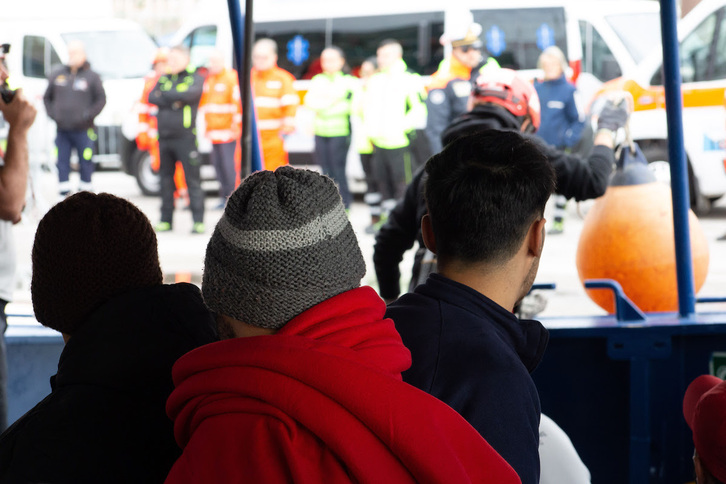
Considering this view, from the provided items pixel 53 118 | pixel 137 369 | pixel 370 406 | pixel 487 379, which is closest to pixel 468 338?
pixel 487 379

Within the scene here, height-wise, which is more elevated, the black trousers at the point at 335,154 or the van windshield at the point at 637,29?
the van windshield at the point at 637,29

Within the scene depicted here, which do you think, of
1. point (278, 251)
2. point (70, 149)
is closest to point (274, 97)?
point (70, 149)

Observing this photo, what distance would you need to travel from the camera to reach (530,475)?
131 cm

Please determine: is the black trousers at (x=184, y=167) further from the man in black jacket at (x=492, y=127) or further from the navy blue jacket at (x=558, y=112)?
the man in black jacket at (x=492, y=127)

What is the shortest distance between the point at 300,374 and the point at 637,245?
2.81 m

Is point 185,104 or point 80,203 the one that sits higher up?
point 185,104

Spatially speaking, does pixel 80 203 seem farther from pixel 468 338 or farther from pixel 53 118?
pixel 53 118

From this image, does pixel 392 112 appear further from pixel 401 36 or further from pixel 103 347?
pixel 103 347

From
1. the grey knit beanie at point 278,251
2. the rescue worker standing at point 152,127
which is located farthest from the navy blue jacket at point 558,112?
the grey knit beanie at point 278,251

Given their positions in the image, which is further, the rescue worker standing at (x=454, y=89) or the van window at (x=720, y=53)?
the rescue worker standing at (x=454, y=89)

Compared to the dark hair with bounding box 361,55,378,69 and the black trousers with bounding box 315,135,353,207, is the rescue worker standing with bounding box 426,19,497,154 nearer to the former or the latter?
the dark hair with bounding box 361,55,378,69

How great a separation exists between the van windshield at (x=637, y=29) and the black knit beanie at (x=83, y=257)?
30.4ft

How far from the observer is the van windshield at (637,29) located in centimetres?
986

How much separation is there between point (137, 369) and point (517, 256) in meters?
0.66
